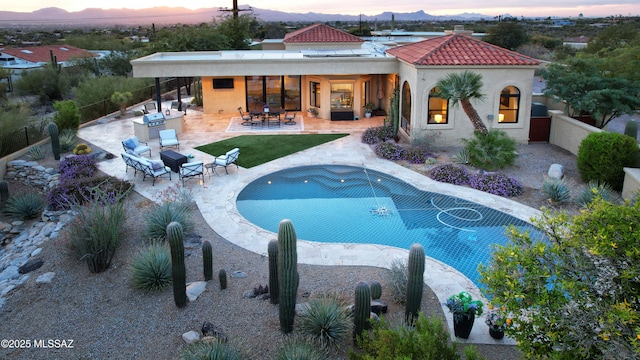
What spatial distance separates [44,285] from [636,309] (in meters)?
10.6

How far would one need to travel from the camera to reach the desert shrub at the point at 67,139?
20719 mm

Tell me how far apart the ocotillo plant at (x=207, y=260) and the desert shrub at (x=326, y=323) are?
8.91ft

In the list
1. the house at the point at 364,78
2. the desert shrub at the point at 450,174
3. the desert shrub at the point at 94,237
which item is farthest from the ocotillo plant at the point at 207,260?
the house at the point at 364,78

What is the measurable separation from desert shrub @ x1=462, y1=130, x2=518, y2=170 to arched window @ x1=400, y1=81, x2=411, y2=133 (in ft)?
14.1

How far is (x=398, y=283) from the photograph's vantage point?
32.3 ft

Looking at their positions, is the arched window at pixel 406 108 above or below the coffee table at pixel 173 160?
above

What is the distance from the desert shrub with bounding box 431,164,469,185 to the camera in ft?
56.0

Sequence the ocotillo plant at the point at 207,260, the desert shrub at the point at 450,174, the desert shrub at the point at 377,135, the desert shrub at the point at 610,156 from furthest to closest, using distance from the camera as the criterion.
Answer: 1. the desert shrub at the point at 377,135
2. the desert shrub at the point at 450,174
3. the desert shrub at the point at 610,156
4. the ocotillo plant at the point at 207,260

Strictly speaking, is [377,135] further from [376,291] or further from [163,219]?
[376,291]

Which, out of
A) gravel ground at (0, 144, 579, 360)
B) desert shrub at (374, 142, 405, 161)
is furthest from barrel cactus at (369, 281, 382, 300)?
desert shrub at (374, 142, 405, 161)

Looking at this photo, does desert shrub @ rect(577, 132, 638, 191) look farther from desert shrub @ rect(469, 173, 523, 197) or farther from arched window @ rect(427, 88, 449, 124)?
arched window @ rect(427, 88, 449, 124)

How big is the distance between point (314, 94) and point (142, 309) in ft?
65.6

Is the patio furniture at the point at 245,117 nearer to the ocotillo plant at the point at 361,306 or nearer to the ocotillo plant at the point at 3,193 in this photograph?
the ocotillo plant at the point at 3,193

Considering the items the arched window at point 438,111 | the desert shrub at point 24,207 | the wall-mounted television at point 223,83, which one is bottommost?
the desert shrub at point 24,207
